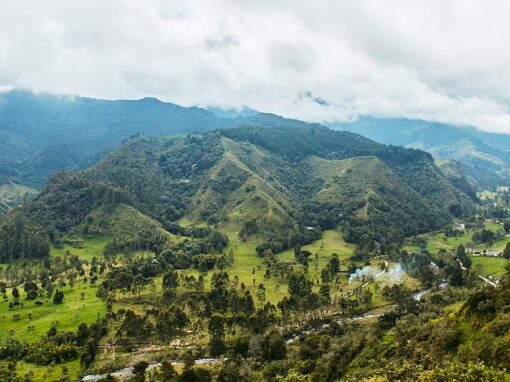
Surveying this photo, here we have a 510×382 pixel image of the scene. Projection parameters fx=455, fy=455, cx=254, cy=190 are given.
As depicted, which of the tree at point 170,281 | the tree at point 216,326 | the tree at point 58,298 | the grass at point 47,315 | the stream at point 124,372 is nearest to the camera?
the stream at point 124,372

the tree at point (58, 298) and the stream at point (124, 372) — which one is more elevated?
the tree at point (58, 298)

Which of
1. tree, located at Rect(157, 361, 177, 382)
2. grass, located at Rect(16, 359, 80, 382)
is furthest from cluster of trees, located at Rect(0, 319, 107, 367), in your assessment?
tree, located at Rect(157, 361, 177, 382)

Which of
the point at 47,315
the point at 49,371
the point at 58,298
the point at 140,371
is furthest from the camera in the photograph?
the point at 58,298

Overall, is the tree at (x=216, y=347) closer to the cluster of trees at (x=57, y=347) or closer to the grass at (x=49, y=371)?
the cluster of trees at (x=57, y=347)

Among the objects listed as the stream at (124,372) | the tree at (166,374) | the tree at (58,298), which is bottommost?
the stream at (124,372)

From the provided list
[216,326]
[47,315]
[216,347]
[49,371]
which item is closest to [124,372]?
[49,371]

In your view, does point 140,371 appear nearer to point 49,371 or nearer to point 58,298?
point 49,371

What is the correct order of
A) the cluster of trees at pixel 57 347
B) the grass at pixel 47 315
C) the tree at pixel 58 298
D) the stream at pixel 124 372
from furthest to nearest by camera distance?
1. the tree at pixel 58 298
2. the grass at pixel 47 315
3. the cluster of trees at pixel 57 347
4. the stream at pixel 124 372

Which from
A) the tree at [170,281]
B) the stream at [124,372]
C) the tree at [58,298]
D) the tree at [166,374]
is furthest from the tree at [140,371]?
the tree at [58,298]

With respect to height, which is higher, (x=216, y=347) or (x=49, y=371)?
(x=216, y=347)

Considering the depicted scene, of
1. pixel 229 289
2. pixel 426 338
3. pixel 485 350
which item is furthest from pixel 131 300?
pixel 485 350

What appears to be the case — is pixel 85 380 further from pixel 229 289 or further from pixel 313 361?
pixel 229 289
